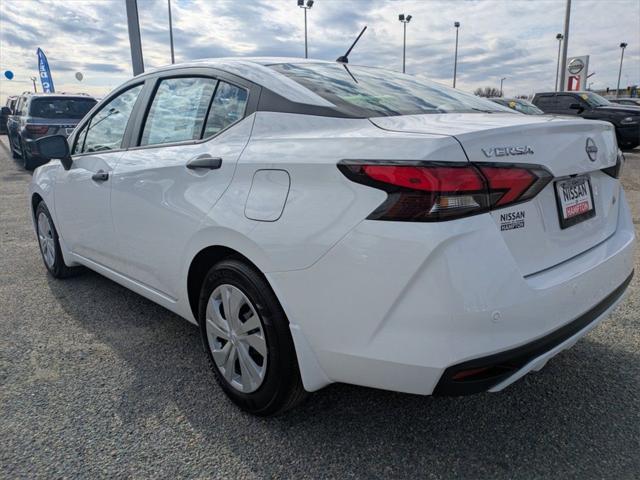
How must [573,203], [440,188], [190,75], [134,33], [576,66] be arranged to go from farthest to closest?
[576,66] → [134,33] → [190,75] → [573,203] → [440,188]

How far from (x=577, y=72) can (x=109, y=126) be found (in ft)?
85.7

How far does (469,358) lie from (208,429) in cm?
125

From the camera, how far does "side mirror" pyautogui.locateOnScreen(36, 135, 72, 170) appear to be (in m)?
3.57

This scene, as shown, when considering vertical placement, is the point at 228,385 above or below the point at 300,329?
below

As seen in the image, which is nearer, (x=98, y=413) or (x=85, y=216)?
(x=98, y=413)

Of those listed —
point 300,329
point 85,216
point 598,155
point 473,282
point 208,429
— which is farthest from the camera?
point 85,216

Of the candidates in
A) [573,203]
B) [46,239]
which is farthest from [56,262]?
[573,203]

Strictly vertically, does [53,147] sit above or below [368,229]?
above

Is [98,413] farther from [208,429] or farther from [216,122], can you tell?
[216,122]

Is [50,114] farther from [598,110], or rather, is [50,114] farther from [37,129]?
[598,110]

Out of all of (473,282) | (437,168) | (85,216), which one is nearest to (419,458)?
(473,282)

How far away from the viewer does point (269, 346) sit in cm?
211

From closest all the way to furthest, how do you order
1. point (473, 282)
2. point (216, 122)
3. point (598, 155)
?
point (473, 282) → point (598, 155) → point (216, 122)

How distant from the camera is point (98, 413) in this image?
2414mm
